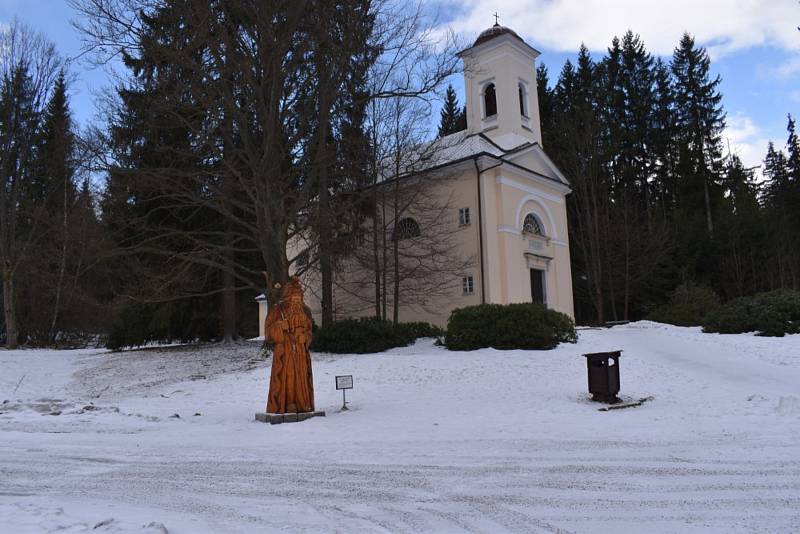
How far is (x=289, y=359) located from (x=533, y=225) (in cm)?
2094

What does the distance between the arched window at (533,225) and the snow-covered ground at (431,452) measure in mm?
13944

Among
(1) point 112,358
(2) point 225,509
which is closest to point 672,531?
(2) point 225,509

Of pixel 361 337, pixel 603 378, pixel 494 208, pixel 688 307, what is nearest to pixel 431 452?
pixel 603 378

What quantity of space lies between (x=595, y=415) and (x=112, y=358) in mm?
17244

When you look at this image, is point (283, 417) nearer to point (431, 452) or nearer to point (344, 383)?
point (344, 383)

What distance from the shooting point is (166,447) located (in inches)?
311

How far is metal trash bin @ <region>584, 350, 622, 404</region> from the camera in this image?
9859 millimetres

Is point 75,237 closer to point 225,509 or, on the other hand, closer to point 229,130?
point 229,130

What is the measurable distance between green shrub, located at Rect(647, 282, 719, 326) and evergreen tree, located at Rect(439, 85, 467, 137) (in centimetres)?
2268

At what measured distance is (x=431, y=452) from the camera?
707cm

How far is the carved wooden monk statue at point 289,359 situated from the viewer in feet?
32.1

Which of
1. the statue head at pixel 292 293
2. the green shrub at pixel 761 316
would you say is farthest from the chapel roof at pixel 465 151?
the statue head at pixel 292 293

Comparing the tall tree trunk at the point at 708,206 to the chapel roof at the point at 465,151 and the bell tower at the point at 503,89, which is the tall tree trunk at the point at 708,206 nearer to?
the chapel roof at the point at 465,151

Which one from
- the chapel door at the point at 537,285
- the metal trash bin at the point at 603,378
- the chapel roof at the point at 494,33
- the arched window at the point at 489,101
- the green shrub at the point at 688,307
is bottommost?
the metal trash bin at the point at 603,378
